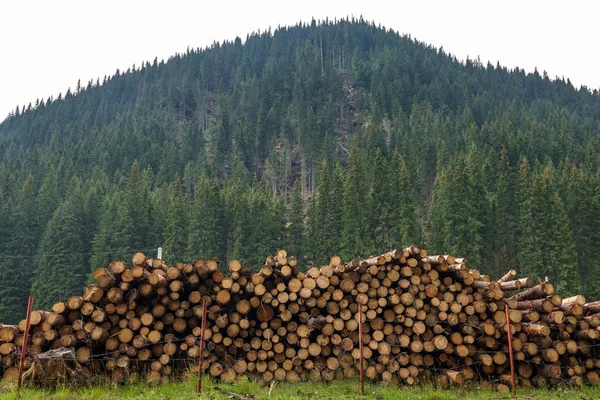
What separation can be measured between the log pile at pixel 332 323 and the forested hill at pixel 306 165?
33534 mm

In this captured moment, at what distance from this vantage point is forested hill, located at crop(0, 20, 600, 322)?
47281 mm

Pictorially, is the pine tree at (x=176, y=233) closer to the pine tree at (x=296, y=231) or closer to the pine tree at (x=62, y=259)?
the pine tree at (x=62, y=259)

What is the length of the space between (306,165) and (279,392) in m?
88.8

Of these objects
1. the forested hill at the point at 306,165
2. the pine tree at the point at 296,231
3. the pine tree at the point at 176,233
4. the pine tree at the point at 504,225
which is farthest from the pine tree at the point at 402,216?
the pine tree at the point at 176,233

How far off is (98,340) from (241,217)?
43674mm

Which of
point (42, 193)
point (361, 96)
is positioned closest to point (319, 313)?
point (42, 193)

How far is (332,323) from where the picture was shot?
11320 millimetres

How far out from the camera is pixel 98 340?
10.1 m

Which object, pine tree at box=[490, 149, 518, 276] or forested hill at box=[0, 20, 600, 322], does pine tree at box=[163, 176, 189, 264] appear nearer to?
forested hill at box=[0, 20, 600, 322]

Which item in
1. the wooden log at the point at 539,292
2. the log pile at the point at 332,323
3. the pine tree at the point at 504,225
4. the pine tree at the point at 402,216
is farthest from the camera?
the pine tree at the point at 402,216

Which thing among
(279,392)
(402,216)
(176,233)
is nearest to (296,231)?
(402,216)

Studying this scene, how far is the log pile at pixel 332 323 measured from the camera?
1052 cm

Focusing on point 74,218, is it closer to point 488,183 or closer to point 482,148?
point 488,183

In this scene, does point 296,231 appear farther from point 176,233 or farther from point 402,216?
point 176,233
